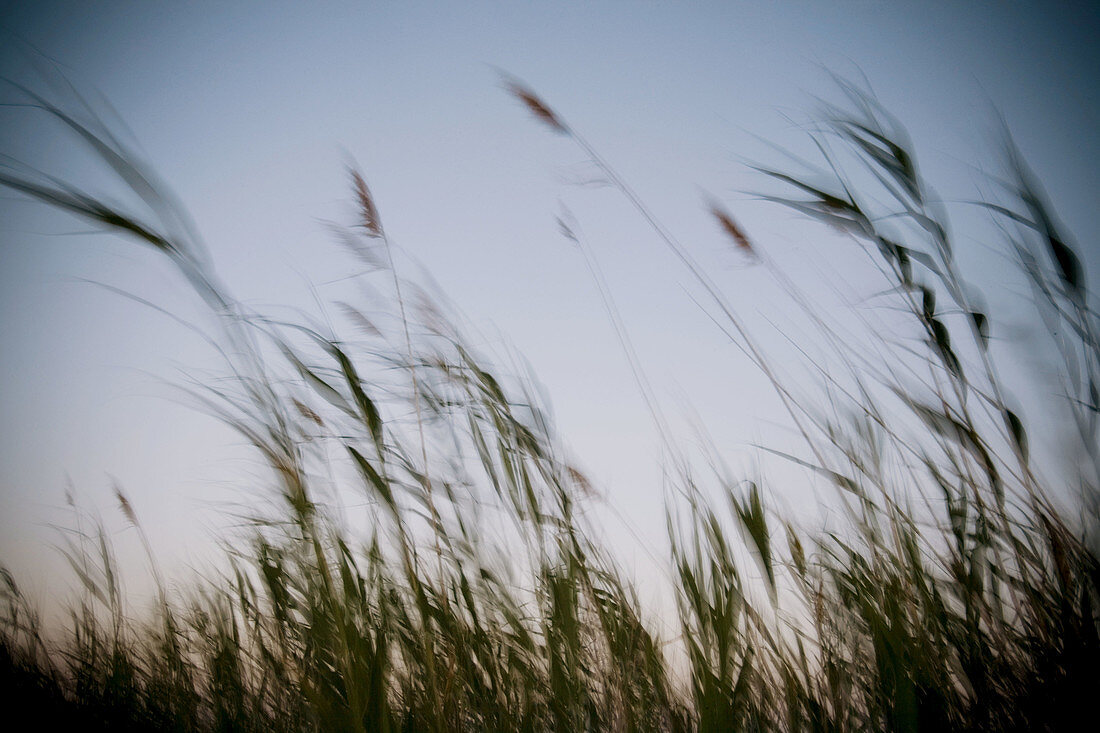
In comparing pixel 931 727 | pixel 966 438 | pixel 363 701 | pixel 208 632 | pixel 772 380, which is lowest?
pixel 931 727

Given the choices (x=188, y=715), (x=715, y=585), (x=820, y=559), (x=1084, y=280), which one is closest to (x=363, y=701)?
(x=715, y=585)

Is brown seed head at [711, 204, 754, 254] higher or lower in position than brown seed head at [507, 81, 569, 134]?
lower

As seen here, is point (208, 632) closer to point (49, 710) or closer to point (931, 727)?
point (49, 710)

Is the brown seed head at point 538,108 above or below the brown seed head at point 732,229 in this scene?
above

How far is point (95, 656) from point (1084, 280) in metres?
2.72

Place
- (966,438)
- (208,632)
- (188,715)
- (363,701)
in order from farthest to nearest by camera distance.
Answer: (208,632), (188,715), (966,438), (363,701)

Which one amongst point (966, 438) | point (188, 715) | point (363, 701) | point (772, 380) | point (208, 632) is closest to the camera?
point (363, 701)

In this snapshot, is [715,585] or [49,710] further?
[49,710]

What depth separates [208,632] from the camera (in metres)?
1.68

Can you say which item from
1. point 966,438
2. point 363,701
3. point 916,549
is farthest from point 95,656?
point 966,438

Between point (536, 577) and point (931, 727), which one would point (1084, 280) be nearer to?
point (931, 727)

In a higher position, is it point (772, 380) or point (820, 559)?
point (772, 380)

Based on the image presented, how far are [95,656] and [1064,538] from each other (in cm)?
253

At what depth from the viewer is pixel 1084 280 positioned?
3.17 feet
